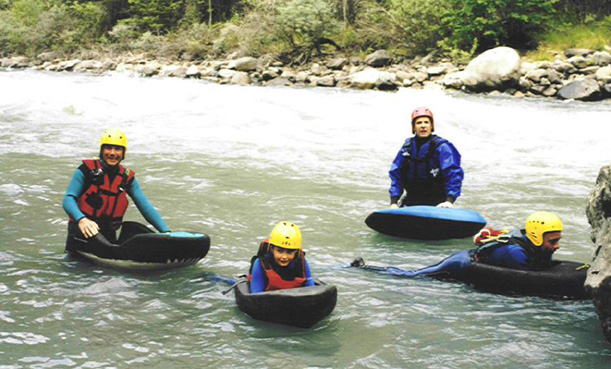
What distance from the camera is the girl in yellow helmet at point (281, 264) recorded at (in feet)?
12.5

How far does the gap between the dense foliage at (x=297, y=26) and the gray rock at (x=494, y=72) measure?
331 centimetres

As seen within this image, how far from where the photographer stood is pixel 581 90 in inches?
679

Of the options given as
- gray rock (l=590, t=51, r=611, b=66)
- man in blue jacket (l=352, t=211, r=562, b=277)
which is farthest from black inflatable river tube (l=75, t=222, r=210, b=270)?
gray rock (l=590, t=51, r=611, b=66)

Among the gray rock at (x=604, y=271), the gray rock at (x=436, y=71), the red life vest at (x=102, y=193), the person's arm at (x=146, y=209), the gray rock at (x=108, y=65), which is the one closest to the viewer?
the gray rock at (x=604, y=271)

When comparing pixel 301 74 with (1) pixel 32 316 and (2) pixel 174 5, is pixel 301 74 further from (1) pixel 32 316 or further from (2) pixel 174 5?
(1) pixel 32 316

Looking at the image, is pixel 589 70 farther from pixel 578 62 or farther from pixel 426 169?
pixel 426 169

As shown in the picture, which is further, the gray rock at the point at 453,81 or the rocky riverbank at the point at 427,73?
the gray rock at the point at 453,81

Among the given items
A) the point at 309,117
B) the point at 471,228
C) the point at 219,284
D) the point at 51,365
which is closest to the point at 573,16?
the point at 309,117

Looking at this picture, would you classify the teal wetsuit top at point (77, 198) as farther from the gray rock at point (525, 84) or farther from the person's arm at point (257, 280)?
the gray rock at point (525, 84)

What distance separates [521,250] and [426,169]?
176 cm

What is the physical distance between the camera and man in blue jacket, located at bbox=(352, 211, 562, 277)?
414cm

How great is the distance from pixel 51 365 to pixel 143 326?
627mm

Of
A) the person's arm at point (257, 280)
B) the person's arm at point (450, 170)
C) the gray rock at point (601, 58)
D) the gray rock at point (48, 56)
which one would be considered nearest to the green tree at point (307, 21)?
the gray rock at point (601, 58)

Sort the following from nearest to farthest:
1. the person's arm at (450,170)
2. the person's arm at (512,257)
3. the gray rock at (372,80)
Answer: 1. the person's arm at (512,257)
2. the person's arm at (450,170)
3. the gray rock at (372,80)
